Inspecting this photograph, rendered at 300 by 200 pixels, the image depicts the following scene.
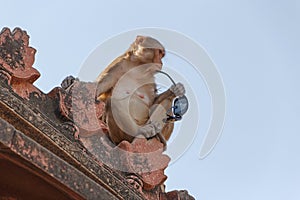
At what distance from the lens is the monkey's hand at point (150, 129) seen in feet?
18.9

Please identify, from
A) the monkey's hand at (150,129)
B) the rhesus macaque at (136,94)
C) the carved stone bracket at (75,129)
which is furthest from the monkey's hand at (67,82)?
the monkey's hand at (150,129)

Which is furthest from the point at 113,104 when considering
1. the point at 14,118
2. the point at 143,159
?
the point at 14,118

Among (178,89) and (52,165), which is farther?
(178,89)

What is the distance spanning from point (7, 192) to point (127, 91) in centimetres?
221

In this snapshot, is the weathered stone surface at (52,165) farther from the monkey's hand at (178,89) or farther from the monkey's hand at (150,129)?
the monkey's hand at (178,89)

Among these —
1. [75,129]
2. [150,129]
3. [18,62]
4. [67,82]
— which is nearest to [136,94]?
[150,129]

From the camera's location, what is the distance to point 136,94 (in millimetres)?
6230

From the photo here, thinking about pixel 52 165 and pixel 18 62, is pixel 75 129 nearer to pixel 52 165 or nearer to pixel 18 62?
pixel 18 62

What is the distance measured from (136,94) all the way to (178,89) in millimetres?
398

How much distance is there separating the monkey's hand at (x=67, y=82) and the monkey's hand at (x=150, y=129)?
0.83 m

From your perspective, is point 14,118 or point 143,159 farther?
point 143,159

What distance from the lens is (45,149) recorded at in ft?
12.8

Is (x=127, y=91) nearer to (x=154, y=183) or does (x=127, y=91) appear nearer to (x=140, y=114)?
(x=140, y=114)

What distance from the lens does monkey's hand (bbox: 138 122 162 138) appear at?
18.9ft
